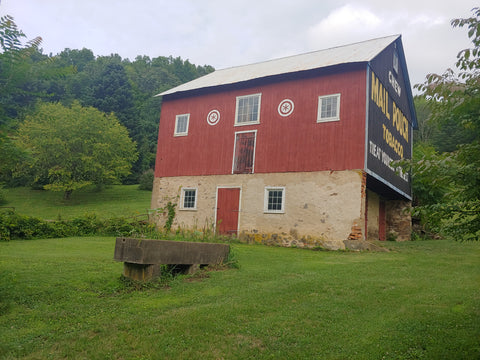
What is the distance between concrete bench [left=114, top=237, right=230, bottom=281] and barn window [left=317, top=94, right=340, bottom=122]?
9.79 metres

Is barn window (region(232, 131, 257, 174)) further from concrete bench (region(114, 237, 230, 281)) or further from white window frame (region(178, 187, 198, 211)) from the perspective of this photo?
concrete bench (region(114, 237, 230, 281))

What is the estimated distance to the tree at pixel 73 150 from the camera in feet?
111

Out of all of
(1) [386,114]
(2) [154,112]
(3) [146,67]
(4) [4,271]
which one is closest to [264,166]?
(1) [386,114]

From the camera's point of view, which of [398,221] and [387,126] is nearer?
[387,126]

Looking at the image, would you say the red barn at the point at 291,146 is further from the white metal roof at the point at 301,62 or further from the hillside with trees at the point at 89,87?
the hillside with trees at the point at 89,87

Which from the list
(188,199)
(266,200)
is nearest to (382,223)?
(266,200)

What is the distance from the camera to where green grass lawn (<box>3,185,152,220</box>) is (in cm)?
2802

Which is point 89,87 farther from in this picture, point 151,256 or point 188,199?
point 151,256

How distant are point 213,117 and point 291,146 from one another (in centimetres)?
436

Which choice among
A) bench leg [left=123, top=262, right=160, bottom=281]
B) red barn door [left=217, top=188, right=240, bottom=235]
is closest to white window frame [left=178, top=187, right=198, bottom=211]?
red barn door [left=217, top=188, right=240, bottom=235]

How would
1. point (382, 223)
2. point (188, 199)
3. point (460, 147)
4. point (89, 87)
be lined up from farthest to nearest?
point (89, 87), point (382, 223), point (188, 199), point (460, 147)

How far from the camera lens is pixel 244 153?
57.2 feet

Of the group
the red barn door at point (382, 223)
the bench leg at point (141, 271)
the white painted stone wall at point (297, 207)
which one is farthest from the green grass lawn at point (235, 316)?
the red barn door at point (382, 223)

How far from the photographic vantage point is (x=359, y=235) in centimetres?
1420
